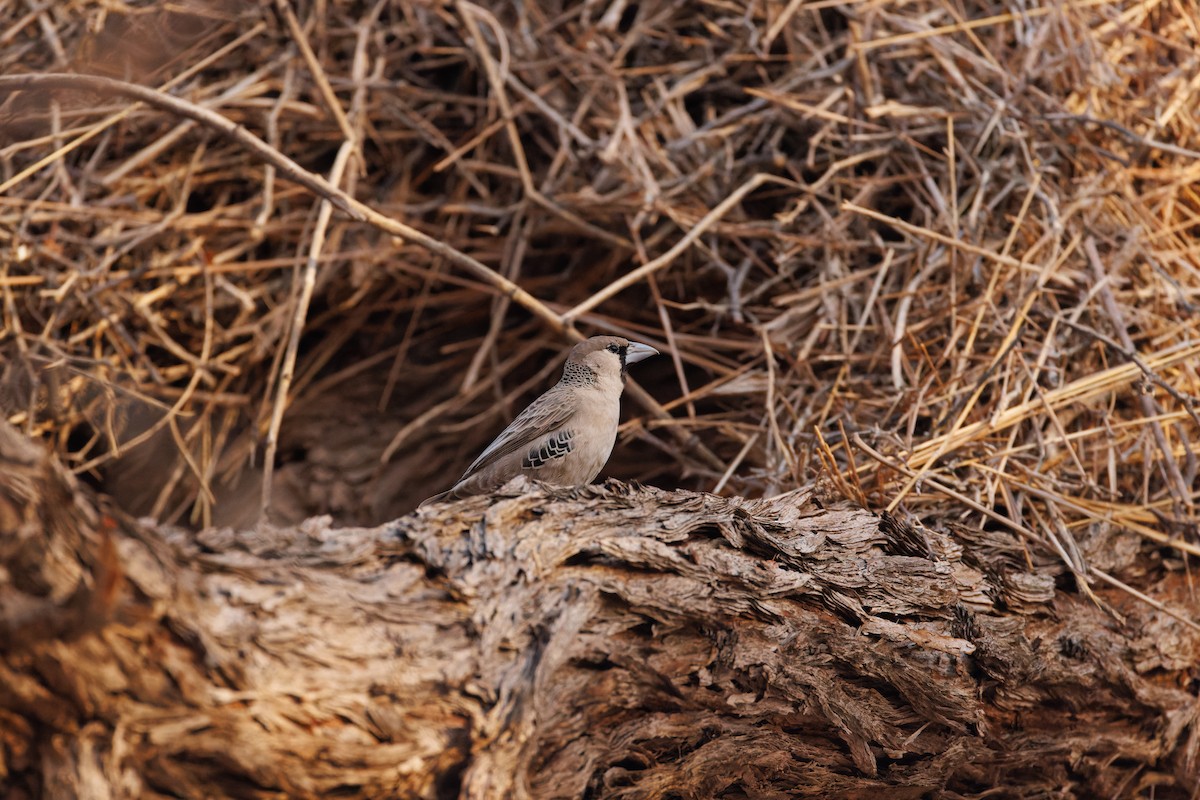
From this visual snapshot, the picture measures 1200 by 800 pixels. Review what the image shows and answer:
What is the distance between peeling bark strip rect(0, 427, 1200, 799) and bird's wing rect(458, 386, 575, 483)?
31.4 inches

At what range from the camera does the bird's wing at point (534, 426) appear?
332cm

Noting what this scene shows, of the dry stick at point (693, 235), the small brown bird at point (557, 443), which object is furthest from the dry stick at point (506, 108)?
the small brown bird at point (557, 443)

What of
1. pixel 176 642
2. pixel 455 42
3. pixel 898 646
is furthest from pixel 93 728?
pixel 455 42

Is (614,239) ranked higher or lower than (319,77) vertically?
lower

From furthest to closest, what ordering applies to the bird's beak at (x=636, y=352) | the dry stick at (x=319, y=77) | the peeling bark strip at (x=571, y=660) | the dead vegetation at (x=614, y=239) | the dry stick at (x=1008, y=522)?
the dry stick at (x=319, y=77)
the bird's beak at (x=636, y=352)
the dead vegetation at (x=614, y=239)
the dry stick at (x=1008, y=522)
the peeling bark strip at (x=571, y=660)

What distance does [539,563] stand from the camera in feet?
6.97

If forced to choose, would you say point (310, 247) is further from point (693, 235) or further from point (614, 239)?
point (693, 235)

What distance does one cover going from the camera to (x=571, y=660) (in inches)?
82.0

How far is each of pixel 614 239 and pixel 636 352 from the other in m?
0.67

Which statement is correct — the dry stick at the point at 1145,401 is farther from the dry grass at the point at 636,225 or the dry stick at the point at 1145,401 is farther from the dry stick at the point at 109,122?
the dry stick at the point at 109,122

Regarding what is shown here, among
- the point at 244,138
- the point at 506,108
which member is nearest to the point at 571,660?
the point at 244,138

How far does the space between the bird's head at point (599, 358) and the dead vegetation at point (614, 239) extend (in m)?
0.12

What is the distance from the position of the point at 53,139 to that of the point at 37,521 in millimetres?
2896

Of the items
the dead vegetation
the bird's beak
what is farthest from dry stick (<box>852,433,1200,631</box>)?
the bird's beak
